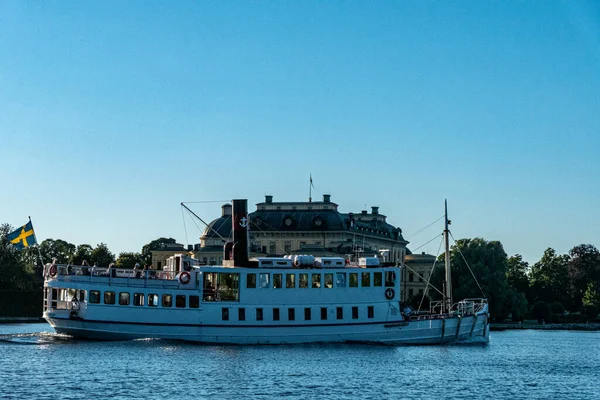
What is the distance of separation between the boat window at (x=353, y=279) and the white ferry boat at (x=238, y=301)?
71 millimetres

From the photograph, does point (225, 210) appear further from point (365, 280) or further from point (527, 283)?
point (365, 280)

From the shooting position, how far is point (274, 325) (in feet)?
268

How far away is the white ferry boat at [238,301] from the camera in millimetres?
79312

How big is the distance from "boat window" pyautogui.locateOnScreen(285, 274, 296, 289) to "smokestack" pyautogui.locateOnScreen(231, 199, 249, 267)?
308 centimetres

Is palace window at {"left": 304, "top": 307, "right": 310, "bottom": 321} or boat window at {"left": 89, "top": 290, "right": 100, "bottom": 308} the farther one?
palace window at {"left": 304, "top": 307, "right": 310, "bottom": 321}

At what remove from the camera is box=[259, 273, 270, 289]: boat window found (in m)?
82.1

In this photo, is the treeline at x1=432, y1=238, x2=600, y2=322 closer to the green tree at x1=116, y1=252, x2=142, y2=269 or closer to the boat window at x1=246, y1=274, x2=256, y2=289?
the green tree at x1=116, y1=252, x2=142, y2=269

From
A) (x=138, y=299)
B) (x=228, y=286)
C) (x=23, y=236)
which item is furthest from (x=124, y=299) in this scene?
(x=23, y=236)

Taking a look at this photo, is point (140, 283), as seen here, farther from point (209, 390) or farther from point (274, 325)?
point (209, 390)

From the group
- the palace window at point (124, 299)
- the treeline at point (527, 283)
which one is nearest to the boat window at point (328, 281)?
the palace window at point (124, 299)

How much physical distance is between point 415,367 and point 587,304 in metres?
107

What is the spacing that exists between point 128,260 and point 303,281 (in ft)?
331

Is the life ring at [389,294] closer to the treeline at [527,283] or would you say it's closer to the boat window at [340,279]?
the boat window at [340,279]

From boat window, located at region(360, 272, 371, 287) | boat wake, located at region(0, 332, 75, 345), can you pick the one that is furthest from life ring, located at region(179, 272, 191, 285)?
boat window, located at region(360, 272, 371, 287)
